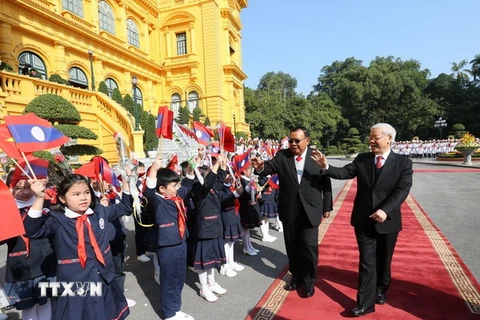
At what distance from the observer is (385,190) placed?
3061mm

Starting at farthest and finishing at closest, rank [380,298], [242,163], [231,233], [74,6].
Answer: [74,6]
[242,163]
[231,233]
[380,298]

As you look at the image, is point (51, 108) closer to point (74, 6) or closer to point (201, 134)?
point (201, 134)

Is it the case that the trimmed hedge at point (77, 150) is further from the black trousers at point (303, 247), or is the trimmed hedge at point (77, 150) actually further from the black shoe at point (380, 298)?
the black shoe at point (380, 298)

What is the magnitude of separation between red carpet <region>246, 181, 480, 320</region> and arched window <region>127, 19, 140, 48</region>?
73.3ft

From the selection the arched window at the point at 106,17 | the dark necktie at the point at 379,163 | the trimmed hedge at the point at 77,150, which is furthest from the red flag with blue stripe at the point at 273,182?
the arched window at the point at 106,17

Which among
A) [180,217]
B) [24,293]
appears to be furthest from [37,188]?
[180,217]

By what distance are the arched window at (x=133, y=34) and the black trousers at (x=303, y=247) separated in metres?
22.7

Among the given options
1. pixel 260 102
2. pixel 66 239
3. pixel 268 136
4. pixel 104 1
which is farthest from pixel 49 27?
pixel 260 102

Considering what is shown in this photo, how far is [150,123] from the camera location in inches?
618

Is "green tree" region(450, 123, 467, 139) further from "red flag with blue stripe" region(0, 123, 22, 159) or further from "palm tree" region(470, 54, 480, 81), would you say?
"red flag with blue stripe" region(0, 123, 22, 159)

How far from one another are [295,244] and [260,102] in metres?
36.3

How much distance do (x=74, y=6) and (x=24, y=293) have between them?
64.8 ft

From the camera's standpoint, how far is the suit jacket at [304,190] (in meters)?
3.58

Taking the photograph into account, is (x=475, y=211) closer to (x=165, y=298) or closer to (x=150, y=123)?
(x=165, y=298)
